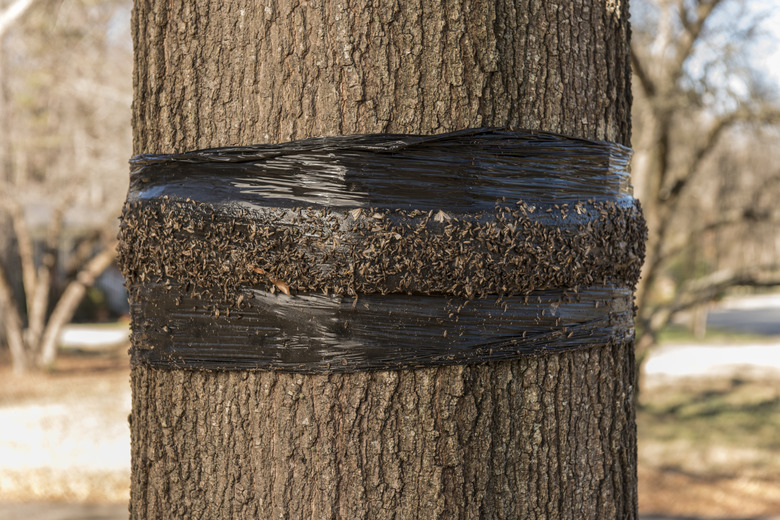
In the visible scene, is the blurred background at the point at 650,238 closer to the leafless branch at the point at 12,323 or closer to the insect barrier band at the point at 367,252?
the leafless branch at the point at 12,323

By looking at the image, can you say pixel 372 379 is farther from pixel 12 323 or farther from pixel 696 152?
pixel 12 323

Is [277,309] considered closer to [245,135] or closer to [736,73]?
[245,135]

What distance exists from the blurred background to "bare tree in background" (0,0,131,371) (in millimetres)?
38

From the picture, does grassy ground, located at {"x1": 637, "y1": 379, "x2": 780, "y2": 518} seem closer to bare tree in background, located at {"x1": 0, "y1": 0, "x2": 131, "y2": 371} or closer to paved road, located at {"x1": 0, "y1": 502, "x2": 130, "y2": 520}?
paved road, located at {"x1": 0, "y1": 502, "x2": 130, "y2": 520}

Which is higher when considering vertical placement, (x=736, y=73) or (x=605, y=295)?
(x=736, y=73)

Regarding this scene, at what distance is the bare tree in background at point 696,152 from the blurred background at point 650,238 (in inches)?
1.1

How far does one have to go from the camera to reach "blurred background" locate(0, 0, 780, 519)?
27.1 feet

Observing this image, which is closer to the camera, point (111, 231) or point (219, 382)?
point (219, 382)

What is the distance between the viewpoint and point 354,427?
1.34 metres

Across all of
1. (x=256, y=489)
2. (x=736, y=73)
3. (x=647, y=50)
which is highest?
(x=647, y=50)

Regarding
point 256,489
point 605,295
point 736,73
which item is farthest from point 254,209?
point 736,73

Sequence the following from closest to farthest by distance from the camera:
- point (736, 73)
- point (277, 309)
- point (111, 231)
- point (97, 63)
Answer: point (277, 309) → point (736, 73) → point (97, 63) → point (111, 231)

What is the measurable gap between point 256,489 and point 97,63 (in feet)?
40.6

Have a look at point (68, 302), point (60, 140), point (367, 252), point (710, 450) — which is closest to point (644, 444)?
point (710, 450)
